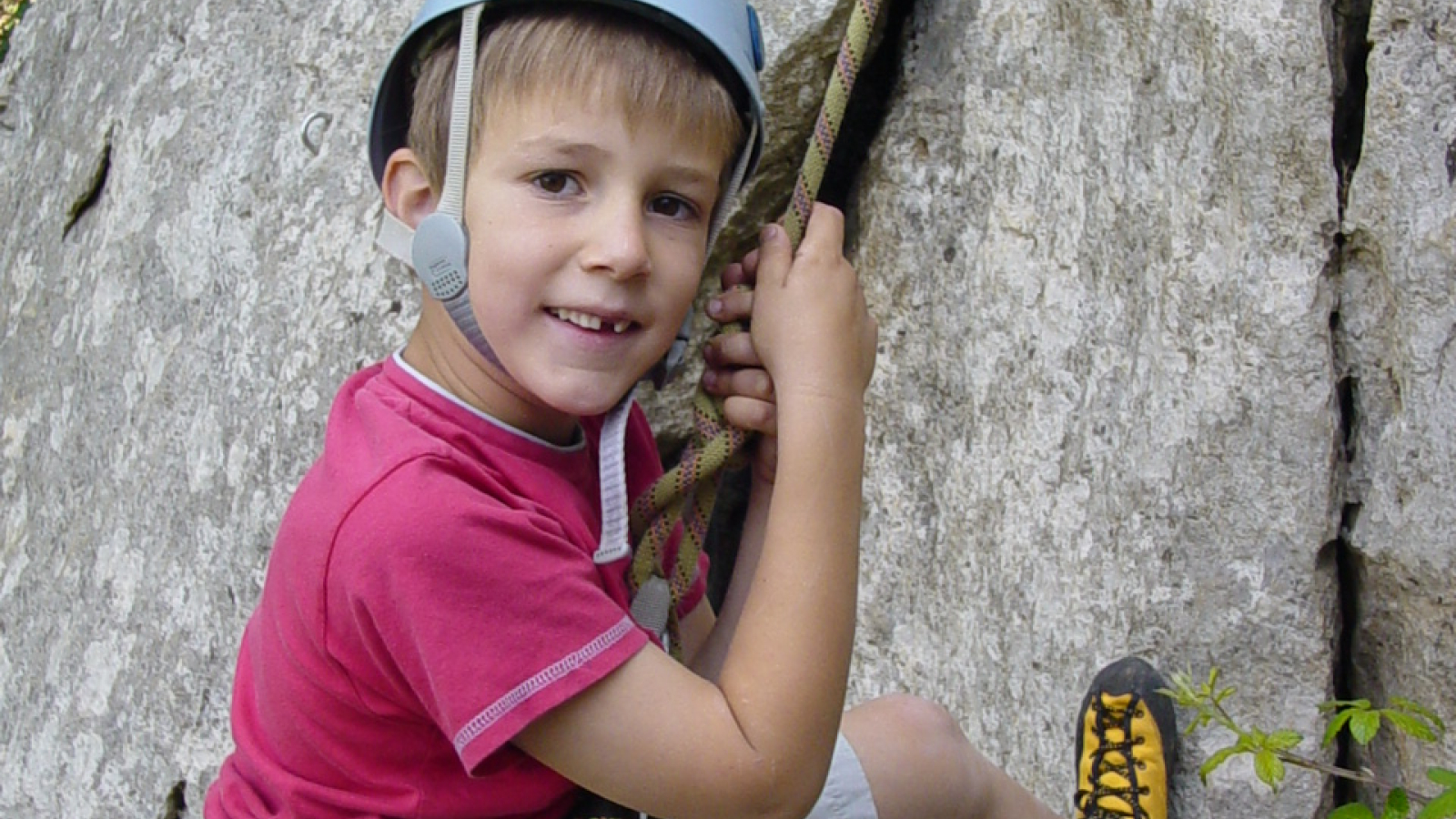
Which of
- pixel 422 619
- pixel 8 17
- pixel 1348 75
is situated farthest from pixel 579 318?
pixel 8 17

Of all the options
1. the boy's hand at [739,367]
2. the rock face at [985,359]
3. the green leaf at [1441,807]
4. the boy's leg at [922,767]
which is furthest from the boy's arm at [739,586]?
the green leaf at [1441,807]

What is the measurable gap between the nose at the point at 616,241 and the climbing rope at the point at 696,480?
1.05 feet

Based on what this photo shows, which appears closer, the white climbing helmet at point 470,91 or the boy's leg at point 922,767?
the white climbing helmet at point 470,91

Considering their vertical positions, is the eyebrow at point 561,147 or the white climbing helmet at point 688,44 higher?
the white climbing helmet at point 688,44

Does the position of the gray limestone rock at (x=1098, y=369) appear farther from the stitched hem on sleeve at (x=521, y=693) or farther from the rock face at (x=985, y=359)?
the stitched hem on sleeve at (x=521, y=693)

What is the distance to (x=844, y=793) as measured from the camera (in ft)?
7.70

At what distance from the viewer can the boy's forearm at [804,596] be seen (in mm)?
1927

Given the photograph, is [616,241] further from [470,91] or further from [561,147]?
[470,91]

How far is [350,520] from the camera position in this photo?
1.88 meters

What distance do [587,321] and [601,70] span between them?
0.34 metres

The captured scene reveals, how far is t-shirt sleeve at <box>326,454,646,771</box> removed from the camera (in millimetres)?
1834

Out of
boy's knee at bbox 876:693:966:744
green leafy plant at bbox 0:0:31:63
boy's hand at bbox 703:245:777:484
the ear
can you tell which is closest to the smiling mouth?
boy's hand at bbox 703:245:777:484

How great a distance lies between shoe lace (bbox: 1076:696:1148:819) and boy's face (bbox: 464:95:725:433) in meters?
1.22

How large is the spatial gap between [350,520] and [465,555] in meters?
0.16
